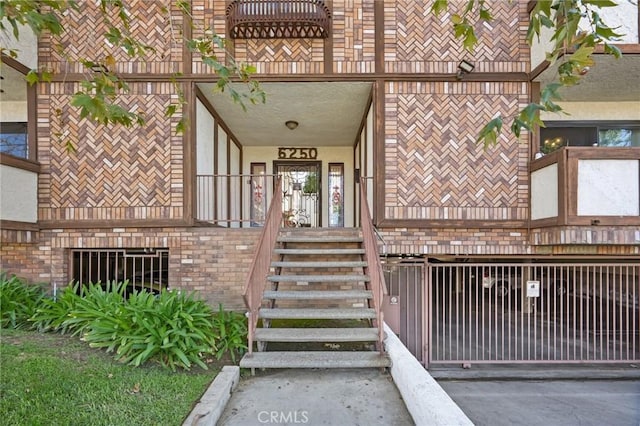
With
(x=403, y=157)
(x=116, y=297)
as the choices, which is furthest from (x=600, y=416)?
(x=116, y=297)

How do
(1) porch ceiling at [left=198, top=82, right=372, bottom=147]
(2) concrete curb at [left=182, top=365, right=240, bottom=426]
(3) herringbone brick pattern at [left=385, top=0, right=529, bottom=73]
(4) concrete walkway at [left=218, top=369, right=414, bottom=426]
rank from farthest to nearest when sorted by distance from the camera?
(1) porch ceiling at [left=198, top=82, right=372, bottom=147]
(3) herringbone brick pattern at [left=385, top=0, right=529, bottom=73]
(4) concrete walkway at [left=218, top=369, right=414, bottom=426]
(2) concrete curb at [left=182, top=365, right=240, bottom=426]

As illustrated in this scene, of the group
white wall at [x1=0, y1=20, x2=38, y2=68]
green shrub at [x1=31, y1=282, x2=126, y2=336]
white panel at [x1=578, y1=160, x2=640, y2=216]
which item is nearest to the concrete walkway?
green shrub at [x1=31, y1=282, x2=126, y2=336]

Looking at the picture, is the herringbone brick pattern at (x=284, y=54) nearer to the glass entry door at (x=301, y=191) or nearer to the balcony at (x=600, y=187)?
the balcony at (x=600, y=187)

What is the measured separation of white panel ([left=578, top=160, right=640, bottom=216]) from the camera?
4.93 meters

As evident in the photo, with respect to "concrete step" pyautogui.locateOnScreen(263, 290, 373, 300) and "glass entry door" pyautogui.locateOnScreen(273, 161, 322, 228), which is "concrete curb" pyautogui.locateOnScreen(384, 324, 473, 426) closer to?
"concrete step" pyautogui.locateOnScreen(263, 290, 373, 300)

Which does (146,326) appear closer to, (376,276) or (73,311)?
(73,311)

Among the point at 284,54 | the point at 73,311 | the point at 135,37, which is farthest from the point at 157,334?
the point at 135,37

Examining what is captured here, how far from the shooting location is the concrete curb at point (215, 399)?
2756 mm

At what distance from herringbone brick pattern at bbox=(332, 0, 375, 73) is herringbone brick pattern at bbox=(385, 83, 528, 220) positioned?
Result: 75cm

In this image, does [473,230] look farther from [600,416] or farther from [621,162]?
[600,416]

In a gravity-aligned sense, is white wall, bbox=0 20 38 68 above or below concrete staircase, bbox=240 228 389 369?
above

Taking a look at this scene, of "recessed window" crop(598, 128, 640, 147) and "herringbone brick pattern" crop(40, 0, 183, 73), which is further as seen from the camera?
"recessed window" crop(598, 128, 640, 147)

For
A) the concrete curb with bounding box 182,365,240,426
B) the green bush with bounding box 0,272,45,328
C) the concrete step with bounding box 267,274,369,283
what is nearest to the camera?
the concrete curb with bounding box 182,365,240,426

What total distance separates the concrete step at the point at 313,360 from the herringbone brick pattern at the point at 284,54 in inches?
181
